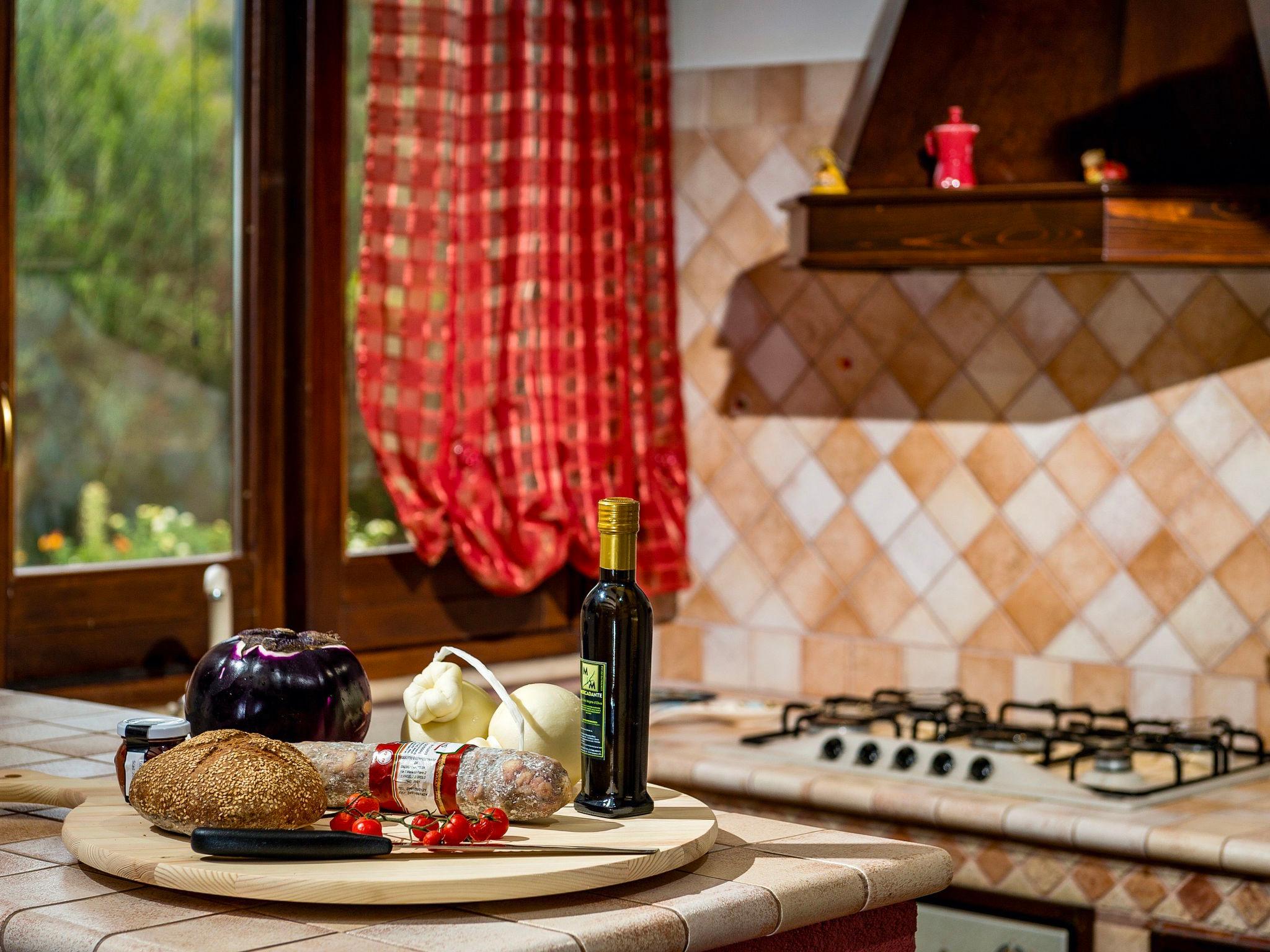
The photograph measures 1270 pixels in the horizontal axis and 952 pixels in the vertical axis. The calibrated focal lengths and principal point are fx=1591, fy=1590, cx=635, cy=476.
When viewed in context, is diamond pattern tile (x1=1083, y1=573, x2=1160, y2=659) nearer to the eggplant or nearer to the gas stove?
the gas stove

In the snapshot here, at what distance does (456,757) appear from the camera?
3.94 ft

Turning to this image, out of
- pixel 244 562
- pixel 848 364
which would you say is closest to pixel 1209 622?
pixel 848 364

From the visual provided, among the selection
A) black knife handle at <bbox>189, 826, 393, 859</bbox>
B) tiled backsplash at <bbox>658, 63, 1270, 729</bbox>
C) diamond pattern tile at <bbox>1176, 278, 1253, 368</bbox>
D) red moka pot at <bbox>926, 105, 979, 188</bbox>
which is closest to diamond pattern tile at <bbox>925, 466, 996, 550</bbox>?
tiled backsplash at <bbox>658, 63, 1270, 729</bbox>

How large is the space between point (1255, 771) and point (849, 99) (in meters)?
1.52

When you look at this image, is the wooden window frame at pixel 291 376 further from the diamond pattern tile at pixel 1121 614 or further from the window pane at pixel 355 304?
the diamond pattern tile at pixel 1121 614

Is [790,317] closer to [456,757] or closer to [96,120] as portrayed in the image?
[96,120]

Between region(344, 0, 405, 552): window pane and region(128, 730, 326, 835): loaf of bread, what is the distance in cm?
175

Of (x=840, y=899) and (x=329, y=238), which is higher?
(x=329, y=238)

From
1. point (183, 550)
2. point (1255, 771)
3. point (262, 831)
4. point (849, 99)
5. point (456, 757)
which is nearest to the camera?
point (262, 831)

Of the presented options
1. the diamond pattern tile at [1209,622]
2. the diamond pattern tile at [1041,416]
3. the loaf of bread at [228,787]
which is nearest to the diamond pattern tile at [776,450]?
Result: the diamond pattern tile at [1041,416]

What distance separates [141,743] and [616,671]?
1.30 ft

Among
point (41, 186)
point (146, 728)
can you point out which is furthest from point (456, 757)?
point (41, 186)

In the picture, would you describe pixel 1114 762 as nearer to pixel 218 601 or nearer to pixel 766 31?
pixel 218 601

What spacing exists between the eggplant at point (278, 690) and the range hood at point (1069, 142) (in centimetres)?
163
